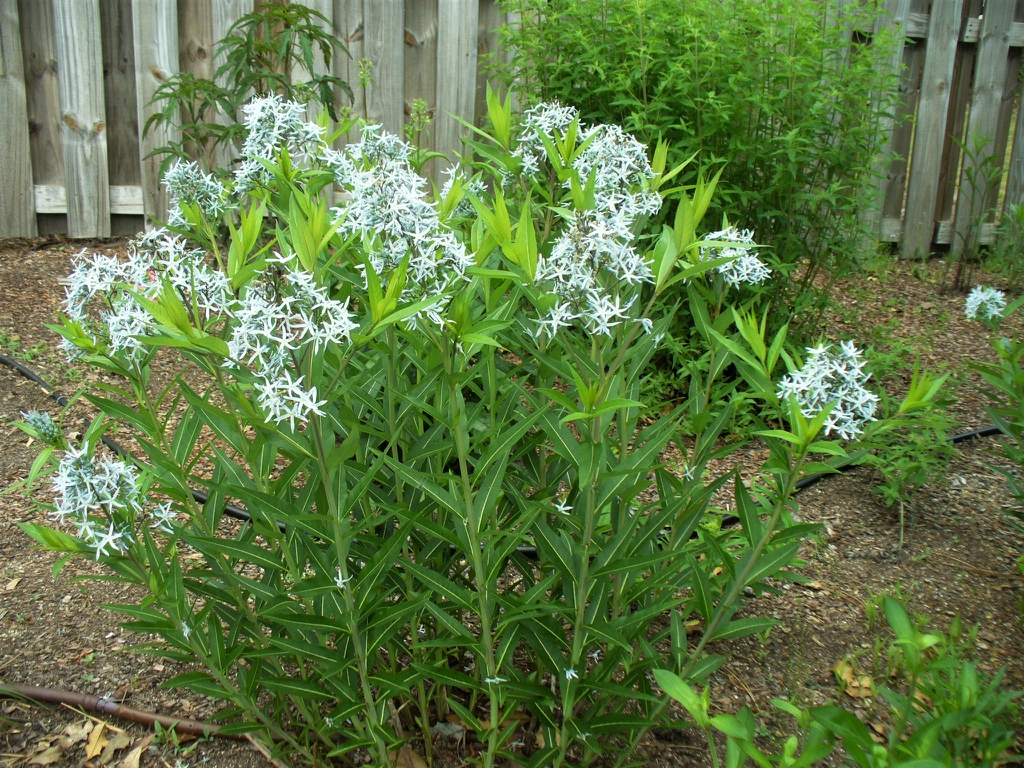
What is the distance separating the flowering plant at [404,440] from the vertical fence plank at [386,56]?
151 inches

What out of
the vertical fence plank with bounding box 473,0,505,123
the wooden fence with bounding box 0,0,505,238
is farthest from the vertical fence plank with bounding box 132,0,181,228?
the vertical fence plank with bounding box 473,0,505,123

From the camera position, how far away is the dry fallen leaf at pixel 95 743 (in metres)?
2.09

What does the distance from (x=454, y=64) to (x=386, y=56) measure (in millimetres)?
468

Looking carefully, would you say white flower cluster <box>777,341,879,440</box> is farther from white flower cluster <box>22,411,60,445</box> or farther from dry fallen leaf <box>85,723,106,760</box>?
dry fallen leaf <box>85,723,106,760</box>

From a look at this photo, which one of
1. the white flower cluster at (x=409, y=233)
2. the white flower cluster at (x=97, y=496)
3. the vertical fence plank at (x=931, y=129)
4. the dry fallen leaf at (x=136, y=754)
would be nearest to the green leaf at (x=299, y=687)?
the white flower cluster at (x=97, y=496)

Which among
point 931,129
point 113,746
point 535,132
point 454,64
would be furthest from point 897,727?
point 931,129

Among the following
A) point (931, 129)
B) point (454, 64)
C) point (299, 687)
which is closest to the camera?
point (299, 687)

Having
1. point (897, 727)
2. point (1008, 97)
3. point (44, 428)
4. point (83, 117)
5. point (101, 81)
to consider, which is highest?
point (1008, 97)

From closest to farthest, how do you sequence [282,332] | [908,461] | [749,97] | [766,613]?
1. [282,332]
2. [766,613]
3. [908,461]
4. [749,97]

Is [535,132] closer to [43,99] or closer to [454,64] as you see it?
[454,64]

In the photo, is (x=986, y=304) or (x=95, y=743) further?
(x=986, y=304)

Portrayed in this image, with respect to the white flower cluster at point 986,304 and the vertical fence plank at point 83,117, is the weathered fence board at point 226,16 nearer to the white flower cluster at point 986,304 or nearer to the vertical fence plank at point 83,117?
the vertical fence plank at point 83,117

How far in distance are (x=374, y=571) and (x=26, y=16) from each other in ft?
16.3

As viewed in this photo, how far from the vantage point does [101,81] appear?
16.5 feet
